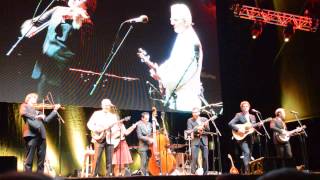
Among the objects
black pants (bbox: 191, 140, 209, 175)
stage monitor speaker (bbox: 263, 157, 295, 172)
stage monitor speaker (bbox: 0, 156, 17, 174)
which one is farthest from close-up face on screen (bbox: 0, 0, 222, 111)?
stage monitor speaker (bbox: 263, 157, 295, 172)

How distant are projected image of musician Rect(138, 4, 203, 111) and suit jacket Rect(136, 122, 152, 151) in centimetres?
112

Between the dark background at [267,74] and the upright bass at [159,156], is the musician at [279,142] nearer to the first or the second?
the dark background at [267,74]

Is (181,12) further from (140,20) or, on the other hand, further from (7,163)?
(7,163)

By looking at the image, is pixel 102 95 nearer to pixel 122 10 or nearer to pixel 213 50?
pixel 122 10

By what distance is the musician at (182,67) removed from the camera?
1070cm

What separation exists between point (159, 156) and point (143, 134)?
0.70 m

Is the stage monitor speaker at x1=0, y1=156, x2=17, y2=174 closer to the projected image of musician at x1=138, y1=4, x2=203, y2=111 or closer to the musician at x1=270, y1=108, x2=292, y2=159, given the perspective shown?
the projected image of musician at x1=138, y1=4, x2=203, y2=111

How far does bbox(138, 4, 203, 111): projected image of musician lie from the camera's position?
10.6 m

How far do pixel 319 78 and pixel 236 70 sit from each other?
2.42m

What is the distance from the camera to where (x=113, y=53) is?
10.0 meters

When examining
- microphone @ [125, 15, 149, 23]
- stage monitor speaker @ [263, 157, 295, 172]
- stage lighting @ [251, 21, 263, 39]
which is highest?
stage lighting @ [251, 21, 263, 39]

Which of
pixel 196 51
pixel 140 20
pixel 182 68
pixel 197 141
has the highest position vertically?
pixel 140 20

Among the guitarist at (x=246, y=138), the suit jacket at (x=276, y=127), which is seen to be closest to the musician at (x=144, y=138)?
the guitarist at (x=246, y=138)

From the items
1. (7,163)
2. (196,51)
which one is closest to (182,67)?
(196,51)
